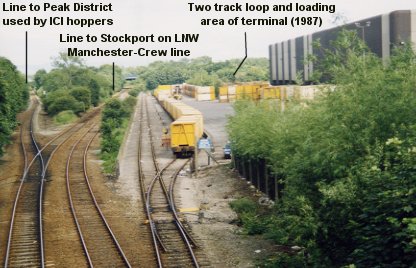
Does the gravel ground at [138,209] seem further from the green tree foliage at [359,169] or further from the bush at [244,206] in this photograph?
the green tree foliage at [359,169]

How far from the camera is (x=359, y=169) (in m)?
11.7

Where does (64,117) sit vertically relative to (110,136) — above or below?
above

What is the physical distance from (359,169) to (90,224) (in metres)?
11.2

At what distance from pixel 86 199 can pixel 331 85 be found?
12.9m

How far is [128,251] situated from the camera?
1667 cm

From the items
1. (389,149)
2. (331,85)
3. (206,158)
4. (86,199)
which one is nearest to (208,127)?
(206,158)

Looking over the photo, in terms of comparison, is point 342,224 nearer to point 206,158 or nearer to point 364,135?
point 364,135

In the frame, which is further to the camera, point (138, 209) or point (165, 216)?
point (138, 209)

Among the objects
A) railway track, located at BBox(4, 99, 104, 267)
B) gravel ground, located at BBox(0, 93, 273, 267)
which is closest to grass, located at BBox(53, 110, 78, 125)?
railway track, located at BBox(4, 99, 104, 267)

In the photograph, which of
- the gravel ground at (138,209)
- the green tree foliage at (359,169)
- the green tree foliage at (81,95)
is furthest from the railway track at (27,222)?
the green tree foliage at (81,95)

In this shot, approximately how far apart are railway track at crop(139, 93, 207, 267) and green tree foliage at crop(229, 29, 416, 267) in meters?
2.82

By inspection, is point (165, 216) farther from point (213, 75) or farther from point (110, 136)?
point (213, 75)

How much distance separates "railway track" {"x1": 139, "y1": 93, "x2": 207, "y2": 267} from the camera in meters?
15.9

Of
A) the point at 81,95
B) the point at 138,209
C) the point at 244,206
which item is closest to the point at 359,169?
the point at 244,206
